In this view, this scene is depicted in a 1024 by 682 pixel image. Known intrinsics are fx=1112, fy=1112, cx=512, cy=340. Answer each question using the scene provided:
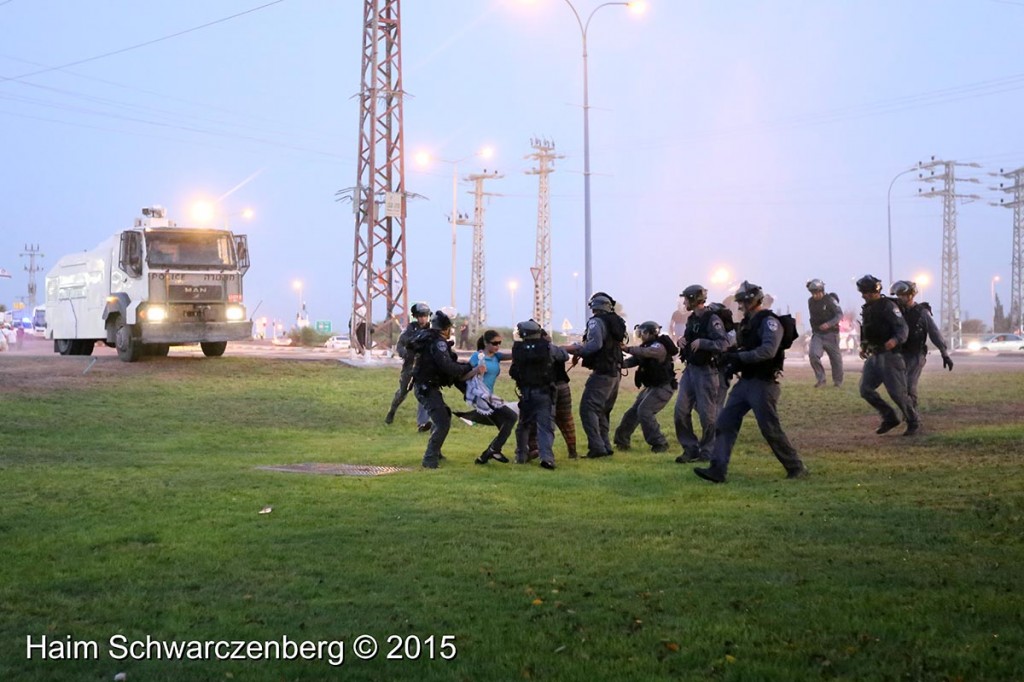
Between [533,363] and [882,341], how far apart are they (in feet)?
15.7

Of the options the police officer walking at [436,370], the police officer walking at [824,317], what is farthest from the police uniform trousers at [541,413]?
the police officer walking at [824,317]

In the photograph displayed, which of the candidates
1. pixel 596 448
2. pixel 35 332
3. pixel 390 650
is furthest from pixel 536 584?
pixel 35 332

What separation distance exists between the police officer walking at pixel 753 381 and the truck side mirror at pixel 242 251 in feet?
55.4

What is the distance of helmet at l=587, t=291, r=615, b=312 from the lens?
13.4 metres

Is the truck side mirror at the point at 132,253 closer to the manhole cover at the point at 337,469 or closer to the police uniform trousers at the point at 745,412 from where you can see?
the manhole cover at the point at 337,469

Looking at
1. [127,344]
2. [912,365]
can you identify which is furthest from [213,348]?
[912,365]

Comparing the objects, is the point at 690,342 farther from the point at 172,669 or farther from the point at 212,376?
the point at 212,376

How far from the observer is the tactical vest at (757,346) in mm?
10883

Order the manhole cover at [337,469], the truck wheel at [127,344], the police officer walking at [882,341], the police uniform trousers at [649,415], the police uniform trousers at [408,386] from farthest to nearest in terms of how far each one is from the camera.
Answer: the truck wheel at [127,344], the police uniform trousers at [408,386], the police officer walking at [882,341], the police uniform trousers at [649,415], the manhole cover at [337,469]

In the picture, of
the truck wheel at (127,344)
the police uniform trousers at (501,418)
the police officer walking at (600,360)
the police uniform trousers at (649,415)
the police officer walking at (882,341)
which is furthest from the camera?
the truck wheel at (127,344)

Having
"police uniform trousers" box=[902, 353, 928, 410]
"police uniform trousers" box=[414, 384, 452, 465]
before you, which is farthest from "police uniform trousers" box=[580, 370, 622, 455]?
"police uniform trousers" box=[902, 353, 928, 410]

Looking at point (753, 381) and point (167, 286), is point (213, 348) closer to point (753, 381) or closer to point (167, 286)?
point (167, 286)

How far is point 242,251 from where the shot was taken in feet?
84.7

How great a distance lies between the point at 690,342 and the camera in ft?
41.1
